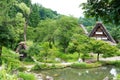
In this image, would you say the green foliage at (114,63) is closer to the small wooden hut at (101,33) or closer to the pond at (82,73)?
the pond at (82,73)

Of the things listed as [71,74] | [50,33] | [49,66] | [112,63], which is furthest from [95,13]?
[50,33]

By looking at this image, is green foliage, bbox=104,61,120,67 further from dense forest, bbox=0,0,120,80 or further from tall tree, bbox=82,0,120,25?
tall tree, bbox=82,0,120,25

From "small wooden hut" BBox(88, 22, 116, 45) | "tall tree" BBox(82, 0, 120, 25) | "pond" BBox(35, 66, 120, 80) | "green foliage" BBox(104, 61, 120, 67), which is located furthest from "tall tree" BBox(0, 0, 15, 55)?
"small wooden hut" BBox(88, 22, 116, 45)

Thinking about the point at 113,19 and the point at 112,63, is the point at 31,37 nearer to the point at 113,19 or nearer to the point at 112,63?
the point at 112,63

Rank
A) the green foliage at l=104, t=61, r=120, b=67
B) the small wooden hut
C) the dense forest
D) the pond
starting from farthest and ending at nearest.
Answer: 1. the small wooden hut
2. the green foliage at l=104, t=61, r=120, b=67
3. the pond
4. the dense forest

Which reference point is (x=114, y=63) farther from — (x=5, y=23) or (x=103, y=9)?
(x=103, y=9)

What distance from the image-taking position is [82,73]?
1872 centimetres

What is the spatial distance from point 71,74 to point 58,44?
856cm

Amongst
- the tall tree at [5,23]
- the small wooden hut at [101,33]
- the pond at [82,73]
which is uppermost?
the tall tree at [5,23]

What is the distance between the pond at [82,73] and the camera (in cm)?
1741

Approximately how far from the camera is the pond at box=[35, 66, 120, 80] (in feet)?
57.1

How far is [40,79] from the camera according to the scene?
16.3 m

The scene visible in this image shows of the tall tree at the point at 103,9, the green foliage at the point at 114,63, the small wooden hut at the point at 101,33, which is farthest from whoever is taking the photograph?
the small wooden hut at the point at 101,33

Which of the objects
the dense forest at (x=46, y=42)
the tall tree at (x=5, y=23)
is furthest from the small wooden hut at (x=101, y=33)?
the tall tree at (x=5, y=23)
